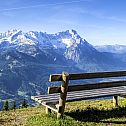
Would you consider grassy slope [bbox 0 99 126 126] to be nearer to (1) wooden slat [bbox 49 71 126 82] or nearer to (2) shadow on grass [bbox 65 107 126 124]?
(2) shadow on grass [bbox 65 107 126 124]

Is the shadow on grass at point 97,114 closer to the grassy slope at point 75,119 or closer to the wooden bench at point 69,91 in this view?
the grassy slope at point 75,119

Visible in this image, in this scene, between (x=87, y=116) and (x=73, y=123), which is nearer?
(x=73, y=123)

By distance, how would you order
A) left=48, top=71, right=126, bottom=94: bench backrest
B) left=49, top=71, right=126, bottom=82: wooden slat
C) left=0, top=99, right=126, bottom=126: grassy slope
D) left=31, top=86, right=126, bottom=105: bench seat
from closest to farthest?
left=49, top=71, right=126, bottom=82: wooden slat, left=48, top=71, right=126, bottom=94: bench backrest, left=0, top=99, right=126, bottom=126: grassy slope, left=31, top=86, right=126, bottom=105: bench seat

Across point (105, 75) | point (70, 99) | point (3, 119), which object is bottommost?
point (3, 119)

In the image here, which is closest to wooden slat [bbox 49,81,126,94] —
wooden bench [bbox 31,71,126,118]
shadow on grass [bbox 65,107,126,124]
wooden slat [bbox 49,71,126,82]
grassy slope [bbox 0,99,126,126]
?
wooden bench [bbox 31,71,126,118]

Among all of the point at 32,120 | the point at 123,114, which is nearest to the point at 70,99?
the point at 32,120

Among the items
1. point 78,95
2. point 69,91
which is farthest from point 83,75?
point 78,95

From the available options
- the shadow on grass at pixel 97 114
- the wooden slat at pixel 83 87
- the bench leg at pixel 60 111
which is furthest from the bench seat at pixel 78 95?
the shadow on grass at pixel 97 114

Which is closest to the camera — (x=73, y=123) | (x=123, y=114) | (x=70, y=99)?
(x=73, y=123)

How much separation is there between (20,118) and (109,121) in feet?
15.4

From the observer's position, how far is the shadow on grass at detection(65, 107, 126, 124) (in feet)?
50.8

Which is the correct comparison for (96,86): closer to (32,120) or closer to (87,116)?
(87,116)

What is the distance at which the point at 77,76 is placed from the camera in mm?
14555

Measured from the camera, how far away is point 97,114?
16.7 m
